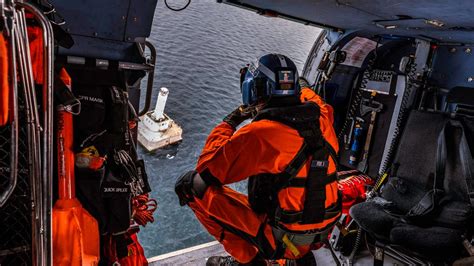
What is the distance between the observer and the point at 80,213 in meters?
1.76

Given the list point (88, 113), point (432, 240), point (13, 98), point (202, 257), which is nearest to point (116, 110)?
point (88, 113)

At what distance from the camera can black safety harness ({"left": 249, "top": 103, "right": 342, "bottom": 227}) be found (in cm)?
209

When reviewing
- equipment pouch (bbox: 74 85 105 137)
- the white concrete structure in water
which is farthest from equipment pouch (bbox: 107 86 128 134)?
the white concrete structure in water

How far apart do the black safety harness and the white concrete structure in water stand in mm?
8091

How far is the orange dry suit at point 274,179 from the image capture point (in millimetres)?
2074

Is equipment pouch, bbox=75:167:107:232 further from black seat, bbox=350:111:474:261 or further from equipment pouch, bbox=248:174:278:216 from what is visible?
black seat, bbox=350:111:474:261

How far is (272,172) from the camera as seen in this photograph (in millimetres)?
2086

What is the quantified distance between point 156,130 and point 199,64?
4077 mm

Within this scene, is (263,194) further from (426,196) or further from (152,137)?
(152,137)

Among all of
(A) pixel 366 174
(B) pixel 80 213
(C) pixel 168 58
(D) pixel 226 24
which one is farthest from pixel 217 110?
(B) pixel 80 213

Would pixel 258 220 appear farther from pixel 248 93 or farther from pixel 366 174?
pixel 366 174

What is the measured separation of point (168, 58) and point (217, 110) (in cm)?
252

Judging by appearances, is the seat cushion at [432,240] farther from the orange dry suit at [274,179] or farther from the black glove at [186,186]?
the black glove at [186,186]

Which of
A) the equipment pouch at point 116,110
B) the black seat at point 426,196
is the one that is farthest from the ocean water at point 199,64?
the equipment pouch at point 116,110
